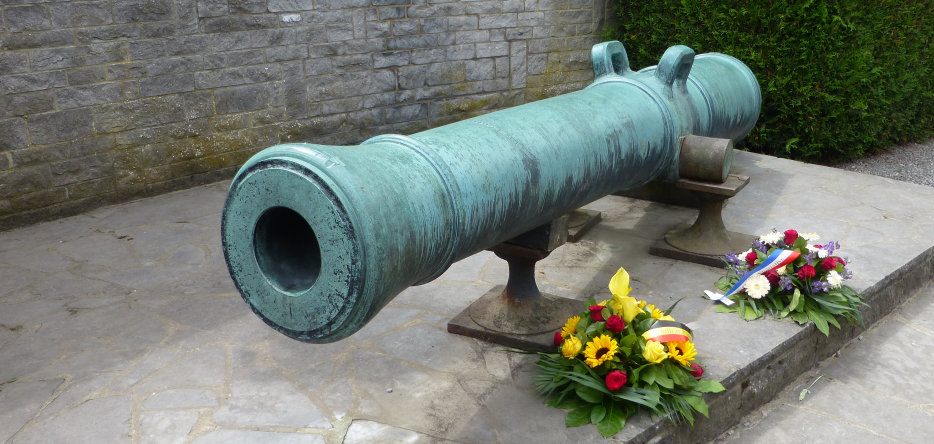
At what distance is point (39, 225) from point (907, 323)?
5222mm

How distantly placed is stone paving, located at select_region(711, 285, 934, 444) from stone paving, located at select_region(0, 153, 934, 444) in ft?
0.47

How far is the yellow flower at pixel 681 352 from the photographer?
2.89 m

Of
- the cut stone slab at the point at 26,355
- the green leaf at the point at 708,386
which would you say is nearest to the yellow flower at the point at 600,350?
the green leaf at the point at 708,386

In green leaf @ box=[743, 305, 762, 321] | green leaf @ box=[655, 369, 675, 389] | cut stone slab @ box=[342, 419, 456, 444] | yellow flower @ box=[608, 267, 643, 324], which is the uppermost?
yellow flower @ box=[608, 267, 643, 324]

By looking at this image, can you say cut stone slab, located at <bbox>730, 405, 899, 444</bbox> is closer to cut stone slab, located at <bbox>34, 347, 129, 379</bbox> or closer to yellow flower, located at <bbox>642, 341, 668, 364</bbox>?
yellow flower, located at <bbox>642, 341, 668, 364</bbox>

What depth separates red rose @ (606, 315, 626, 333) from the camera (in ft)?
9.57

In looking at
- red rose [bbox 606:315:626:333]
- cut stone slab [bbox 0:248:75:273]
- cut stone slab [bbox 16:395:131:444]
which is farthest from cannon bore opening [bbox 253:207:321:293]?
cut stone slab [bbox 0:248:75:273]

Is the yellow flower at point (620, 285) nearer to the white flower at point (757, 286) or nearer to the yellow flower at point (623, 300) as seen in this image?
the yellow flower at point (623, 300)

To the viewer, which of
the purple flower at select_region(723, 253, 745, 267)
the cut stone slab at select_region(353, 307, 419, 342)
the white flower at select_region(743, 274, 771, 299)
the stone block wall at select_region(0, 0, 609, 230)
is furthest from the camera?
the stone block wall at select_region(0, 0, 609, 230)

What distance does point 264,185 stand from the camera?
1967mm

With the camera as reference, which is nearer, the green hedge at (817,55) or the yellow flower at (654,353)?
the yellow flower at (654,353)

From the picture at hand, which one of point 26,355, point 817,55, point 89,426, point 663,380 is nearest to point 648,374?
point 663,380

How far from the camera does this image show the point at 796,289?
362cm

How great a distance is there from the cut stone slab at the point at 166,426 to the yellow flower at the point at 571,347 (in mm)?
1374
